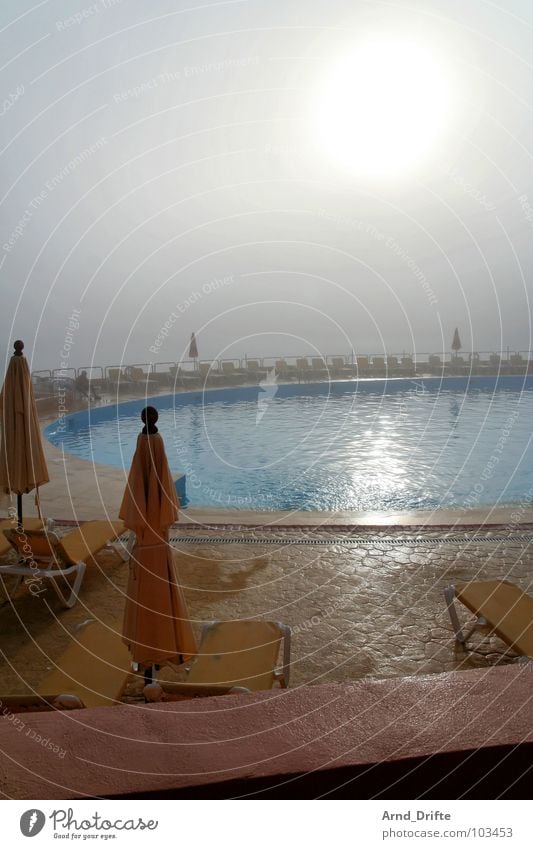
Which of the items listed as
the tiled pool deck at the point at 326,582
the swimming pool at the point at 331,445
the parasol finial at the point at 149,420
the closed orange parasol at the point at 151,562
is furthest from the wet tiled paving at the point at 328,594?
the swimming pool at the point at 331,445

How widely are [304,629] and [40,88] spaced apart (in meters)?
6.94

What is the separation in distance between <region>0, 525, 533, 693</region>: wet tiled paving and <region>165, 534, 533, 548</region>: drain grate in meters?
0.01

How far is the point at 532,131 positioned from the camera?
691 cm

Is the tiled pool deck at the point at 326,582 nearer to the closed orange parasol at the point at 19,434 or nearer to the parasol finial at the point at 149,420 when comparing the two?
the closed orange parasol at the point at 19,434

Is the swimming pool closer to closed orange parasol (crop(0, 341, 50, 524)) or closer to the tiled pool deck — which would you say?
the tiled pool deck

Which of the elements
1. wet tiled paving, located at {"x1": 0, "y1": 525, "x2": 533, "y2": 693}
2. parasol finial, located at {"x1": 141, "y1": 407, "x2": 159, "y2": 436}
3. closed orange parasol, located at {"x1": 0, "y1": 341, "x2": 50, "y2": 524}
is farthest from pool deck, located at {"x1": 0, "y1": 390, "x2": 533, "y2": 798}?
parasol finial, located at {"x1": 141, "y1": 407, "x2": 159, "y2": 436}

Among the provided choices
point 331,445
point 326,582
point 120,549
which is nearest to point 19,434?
point 120,549

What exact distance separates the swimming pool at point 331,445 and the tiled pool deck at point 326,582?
2256 mm

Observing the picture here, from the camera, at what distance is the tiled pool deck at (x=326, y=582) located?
131 inches

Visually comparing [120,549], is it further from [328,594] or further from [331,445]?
[331,445]

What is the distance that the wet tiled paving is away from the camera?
3.31m
